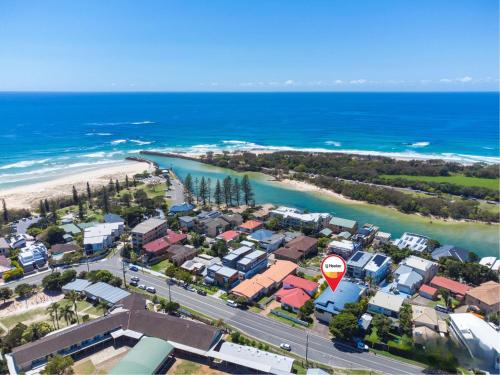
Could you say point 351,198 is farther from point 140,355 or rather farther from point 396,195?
point 140,355

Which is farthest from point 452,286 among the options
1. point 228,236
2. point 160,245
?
point 160,245

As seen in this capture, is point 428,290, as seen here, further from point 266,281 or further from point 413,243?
point 266,281

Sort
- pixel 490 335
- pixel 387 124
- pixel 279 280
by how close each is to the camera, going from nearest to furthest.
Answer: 1. pixel 490 335
2. pixel 279 280
3. pixel 387 124

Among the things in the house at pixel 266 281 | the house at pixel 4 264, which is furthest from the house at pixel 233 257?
the house at pixel 4 264

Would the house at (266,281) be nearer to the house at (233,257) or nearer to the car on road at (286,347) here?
the house at (233,257)

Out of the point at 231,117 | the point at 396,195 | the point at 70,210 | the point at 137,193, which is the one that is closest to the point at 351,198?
the point at 396,195
